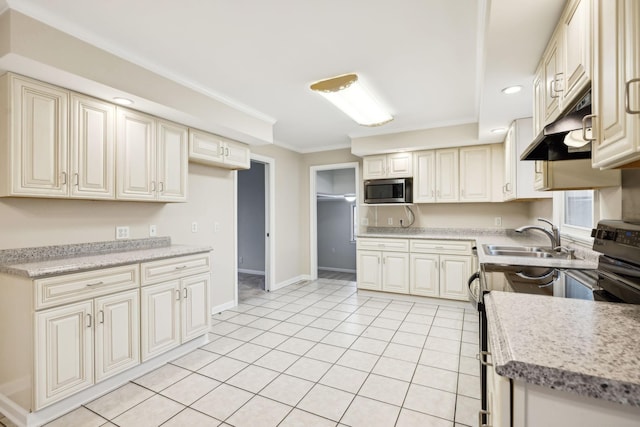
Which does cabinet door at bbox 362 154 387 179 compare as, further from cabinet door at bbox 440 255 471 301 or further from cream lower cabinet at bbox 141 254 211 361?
cream lower cabinet at bbox 141 254 211 361

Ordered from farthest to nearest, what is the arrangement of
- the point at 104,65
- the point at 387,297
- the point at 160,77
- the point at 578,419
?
the point at 387,297, the point at 160,77, the point at 104,65, the point at 578,419

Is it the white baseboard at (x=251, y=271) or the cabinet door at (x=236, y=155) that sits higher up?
the cabinet door at (x=236, y=155)

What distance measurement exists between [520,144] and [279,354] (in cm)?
305

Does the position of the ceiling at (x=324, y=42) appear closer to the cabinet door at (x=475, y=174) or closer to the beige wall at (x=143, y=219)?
the cabinet door at (x=475, y=174)

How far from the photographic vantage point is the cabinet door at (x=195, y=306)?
2689 mm

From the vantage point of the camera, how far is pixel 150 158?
2719 millimetres

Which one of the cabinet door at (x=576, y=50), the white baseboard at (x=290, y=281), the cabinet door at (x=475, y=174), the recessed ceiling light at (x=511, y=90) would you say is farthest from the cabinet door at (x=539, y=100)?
the white baseboard at (x=290, y=281)

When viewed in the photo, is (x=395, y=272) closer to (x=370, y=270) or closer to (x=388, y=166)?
(x=370, y=270)

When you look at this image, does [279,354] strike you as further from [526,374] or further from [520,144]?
[520,144]

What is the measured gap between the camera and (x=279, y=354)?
2.70m

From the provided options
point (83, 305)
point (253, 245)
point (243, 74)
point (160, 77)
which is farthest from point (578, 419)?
point (253, 245)

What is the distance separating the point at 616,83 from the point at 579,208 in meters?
2.19

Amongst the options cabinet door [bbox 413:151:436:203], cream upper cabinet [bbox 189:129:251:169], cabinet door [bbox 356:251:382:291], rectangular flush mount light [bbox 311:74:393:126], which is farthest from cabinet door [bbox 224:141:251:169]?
cabinet door [bbox 413:151:436:203]

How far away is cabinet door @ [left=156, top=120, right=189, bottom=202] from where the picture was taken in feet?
9.24
